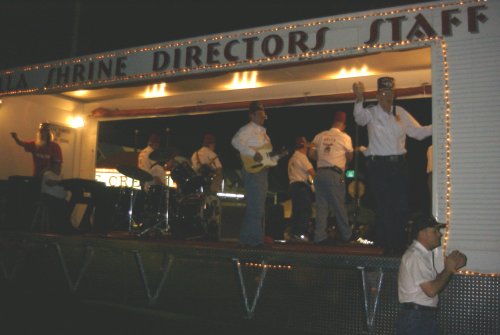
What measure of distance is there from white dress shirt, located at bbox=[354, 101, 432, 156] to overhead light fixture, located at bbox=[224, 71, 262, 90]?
7.24 feet

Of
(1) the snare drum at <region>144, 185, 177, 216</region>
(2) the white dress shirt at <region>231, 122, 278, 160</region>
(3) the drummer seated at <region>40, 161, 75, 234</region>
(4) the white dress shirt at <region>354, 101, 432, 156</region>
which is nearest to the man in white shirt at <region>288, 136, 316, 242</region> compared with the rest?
(1) the snare drum at <region>144, 185, 177, 216</region>

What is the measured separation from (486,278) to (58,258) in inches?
234

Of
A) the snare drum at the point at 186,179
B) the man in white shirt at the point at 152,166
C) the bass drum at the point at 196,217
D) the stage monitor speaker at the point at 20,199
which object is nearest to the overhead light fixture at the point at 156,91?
the man in white shirt at the point at 152,166

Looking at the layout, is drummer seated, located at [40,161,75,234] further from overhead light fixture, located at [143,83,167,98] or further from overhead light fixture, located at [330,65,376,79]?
overhead light fixture, located at [330,65,376,79]

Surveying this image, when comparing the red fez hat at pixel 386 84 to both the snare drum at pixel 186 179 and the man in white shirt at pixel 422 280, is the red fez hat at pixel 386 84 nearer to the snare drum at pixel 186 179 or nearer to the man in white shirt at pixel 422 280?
the man in white shirt at pixel 422 280

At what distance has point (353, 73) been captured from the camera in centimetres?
733

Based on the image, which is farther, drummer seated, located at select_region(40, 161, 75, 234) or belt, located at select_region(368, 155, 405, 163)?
drummer seated, located at select_region(40, 161, 75, 234)

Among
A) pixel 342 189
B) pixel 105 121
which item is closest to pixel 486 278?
pixel 342 189

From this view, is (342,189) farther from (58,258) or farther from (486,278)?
(58,258)

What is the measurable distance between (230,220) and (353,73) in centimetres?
371

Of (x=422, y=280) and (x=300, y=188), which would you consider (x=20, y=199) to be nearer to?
(x=300, y=188)

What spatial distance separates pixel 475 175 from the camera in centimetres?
485

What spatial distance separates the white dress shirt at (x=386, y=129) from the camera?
566cm

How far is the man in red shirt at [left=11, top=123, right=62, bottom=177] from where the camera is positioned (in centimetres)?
907
